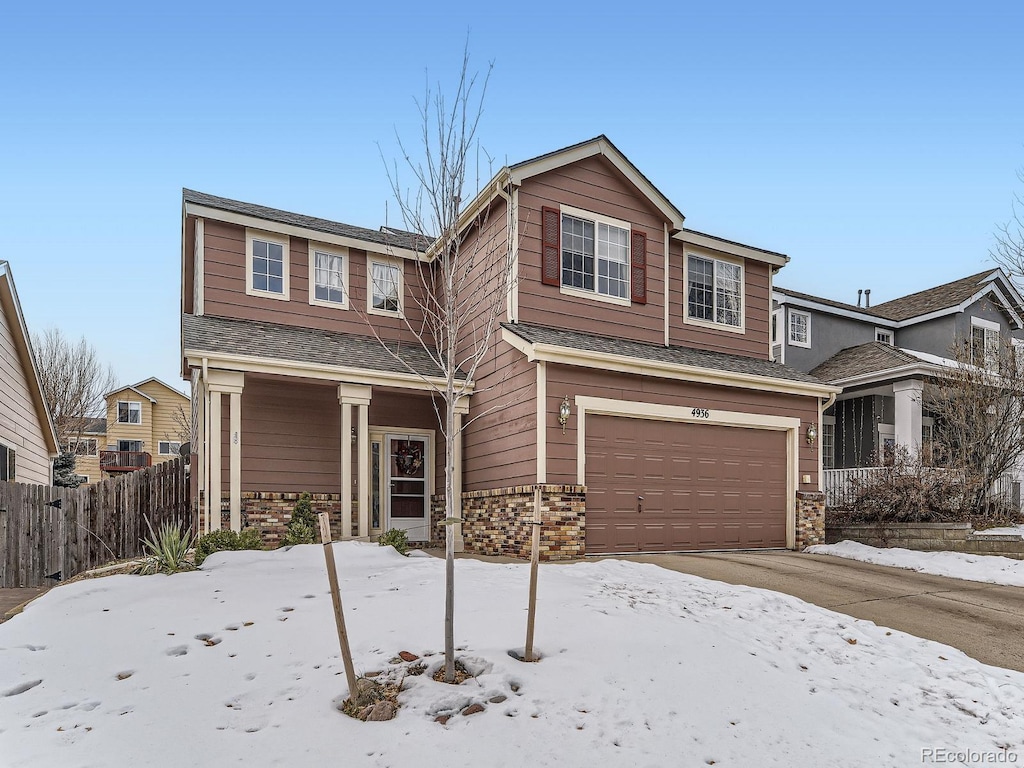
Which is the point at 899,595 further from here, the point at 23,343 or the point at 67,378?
the point at 67,378

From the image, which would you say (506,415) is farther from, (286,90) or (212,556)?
(286,90)

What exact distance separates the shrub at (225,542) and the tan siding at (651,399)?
447cm

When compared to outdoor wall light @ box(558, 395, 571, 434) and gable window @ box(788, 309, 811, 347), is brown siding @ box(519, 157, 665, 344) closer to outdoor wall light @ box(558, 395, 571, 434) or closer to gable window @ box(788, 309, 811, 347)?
outdoor wall light @ box(558, 395, 571, 434)

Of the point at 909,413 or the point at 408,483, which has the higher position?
the point at 909,413

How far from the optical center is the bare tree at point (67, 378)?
89.8 feet

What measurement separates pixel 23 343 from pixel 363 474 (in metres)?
8.96

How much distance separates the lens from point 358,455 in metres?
11.4

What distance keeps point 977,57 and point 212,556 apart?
61.3ft

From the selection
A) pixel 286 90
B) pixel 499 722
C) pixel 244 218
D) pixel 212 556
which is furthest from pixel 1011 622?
pixel 286 90

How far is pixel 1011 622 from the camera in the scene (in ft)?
23.1

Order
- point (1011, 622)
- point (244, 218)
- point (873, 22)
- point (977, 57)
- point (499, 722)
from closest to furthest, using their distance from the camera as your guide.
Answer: point (499, 722), point (1011, 622), point (244, 218), point (873, 22), point (977, 57)

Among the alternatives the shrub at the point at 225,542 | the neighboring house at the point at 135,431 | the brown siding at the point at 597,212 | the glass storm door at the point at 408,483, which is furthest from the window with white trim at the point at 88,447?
the brown siding at the point at 597,212

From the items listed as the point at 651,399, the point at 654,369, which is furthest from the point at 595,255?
the point at 651,399

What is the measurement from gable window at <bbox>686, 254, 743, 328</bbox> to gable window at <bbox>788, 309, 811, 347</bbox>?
580 cm
